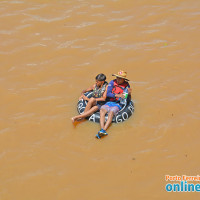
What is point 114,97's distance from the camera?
26.8 feet

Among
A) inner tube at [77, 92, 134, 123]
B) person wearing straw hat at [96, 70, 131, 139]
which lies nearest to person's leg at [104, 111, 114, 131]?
person wearing straw hat at [96, 70, 131, 139]

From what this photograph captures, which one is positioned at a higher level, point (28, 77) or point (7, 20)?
point (7, 20)

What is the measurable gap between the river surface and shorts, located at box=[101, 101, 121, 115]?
38 centimetres

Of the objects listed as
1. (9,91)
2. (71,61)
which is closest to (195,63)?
(71,61)

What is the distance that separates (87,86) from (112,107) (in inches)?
61.5

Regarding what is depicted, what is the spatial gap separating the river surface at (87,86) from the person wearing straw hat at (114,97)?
0.28 metres

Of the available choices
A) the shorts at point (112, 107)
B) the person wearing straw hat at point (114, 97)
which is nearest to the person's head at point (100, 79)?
the person wearing straw hat at point (114, 97)

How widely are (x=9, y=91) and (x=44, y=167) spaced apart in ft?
10.2

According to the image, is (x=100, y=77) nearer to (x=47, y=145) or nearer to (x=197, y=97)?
(x=47, y=145)

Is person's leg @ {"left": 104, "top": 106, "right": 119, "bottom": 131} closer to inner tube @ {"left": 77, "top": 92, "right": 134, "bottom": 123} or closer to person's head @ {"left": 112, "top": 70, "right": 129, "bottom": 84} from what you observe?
inner tube @ {"left": 77, "top": 92, "right": 134, "bottom": 123}

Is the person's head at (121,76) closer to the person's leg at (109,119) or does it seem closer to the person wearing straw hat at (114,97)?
the person wearing straw hat at (114,97)

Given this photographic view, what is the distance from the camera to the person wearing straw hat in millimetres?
7730

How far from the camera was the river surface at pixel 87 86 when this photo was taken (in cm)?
650

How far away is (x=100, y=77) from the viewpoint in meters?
7.89
